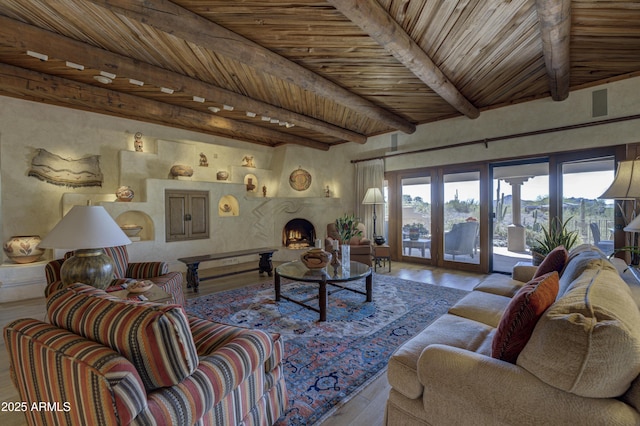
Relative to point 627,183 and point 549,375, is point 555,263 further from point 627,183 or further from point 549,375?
point 549,375

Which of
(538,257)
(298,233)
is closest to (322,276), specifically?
(538,257)

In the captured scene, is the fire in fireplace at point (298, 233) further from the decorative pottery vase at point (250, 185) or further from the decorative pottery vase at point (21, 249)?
the decorative pottery vase at point (21, 249)

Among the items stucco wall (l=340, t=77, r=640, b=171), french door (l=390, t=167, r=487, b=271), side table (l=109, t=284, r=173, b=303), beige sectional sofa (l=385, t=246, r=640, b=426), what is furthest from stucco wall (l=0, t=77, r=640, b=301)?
beige sectional sofa (l=385, t=246, r=640, b=426)

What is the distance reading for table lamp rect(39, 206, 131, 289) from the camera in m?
1.96

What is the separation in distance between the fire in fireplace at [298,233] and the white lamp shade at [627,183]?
545 cm

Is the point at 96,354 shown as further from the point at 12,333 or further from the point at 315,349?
the point at 315,349

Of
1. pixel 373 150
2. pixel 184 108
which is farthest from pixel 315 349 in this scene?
pixel 373 150

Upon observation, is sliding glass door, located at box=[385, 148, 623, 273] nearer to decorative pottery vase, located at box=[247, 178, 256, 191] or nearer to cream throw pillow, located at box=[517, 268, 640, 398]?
decorative pottery vase, located at box=[247, 178, 256, 191]

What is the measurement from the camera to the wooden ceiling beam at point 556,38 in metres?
2.31

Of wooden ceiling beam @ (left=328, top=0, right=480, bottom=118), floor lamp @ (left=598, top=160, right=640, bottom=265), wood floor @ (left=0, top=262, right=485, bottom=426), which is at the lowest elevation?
wood floor @ (left=0, top=262, right=485, bottom=426)

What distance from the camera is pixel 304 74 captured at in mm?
3480

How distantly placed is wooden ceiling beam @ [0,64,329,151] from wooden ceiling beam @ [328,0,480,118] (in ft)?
11.9

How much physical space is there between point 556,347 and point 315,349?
5.91ft

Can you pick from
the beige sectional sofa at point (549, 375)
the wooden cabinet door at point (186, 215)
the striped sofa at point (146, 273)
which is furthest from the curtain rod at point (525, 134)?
the striped sofa at point (146, 273)
